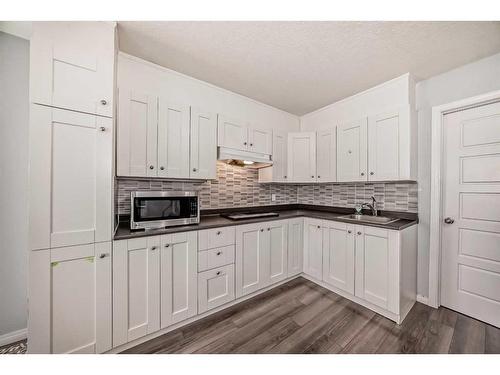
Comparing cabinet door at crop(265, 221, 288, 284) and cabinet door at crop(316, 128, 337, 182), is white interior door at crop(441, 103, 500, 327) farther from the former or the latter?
cabinet door at crop(265, 221, 288, 284)

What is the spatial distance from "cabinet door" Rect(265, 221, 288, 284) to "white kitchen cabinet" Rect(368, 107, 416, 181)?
1.18 metres

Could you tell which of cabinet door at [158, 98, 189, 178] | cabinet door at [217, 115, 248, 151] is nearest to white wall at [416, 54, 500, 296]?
cabinet door at [217, 115, 248, 151]

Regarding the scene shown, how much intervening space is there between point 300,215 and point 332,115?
146 centimetres

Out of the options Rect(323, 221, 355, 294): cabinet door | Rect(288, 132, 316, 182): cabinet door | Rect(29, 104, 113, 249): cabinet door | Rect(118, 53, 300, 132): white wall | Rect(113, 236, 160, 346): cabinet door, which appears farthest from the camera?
Rect(288, 132, 316, 182): cabinet door

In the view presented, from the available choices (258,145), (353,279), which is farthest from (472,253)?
(258,145)

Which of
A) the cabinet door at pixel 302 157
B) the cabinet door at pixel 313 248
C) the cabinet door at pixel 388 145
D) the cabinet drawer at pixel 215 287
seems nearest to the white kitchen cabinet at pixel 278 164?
the cabinet door at pixel 302 157

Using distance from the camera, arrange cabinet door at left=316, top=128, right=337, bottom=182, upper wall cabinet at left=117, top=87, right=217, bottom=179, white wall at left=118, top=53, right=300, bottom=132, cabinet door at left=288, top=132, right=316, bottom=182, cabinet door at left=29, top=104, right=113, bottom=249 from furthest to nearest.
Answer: cabinet door at left=288, top=132, right=316, bottom=182
cabinet door at left=316, top=128, right=337, bottom=182
white wall at left=118, top=53, right=300, bottom=132
upper wall cabinet at left=117, top=87, right=217, bottom=179
cabinet door at left=29, top=104, right=113, bottom=249

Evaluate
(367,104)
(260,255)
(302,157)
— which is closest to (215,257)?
(260,255)

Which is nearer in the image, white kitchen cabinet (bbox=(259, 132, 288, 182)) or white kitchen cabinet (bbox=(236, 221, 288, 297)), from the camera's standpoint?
white kitchen cabinet (bbox=(236, 221, 288, 297))

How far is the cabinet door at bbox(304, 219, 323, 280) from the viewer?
7.87 feet

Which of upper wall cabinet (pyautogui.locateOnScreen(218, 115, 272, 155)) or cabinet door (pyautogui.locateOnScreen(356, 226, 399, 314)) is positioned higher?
upper wall cabinet (pyautogui.locateOnScreen(218, 115, 272, 155))

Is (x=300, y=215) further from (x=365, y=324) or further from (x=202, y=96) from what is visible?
(x=202, y=96)

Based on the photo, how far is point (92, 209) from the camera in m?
1.28

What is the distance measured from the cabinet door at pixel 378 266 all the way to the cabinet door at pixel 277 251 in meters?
0.78
